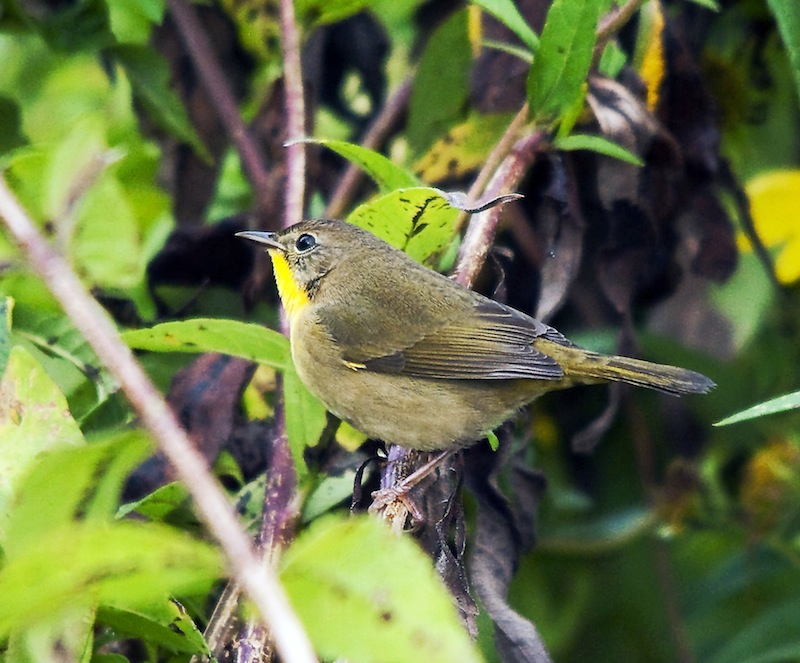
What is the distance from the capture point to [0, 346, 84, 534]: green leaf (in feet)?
5.89

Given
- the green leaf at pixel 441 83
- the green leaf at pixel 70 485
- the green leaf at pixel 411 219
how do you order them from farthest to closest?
the green leaf at pixel 441 83 → the green leaf at pixel 411 219 → the green leaf at pixel 70 485

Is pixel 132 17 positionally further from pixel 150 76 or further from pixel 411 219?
pixel 411 219

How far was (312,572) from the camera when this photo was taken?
1203 millimetres

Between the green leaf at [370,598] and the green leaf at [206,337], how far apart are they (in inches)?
37.8

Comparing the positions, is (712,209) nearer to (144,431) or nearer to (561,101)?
(561,101)

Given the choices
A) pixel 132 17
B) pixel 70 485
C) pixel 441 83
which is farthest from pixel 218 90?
A: pixel 70 485

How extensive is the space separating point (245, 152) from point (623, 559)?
→ 1875 millimetres

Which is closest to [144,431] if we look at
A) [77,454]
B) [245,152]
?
[77,454]

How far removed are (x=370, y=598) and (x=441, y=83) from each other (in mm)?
2238

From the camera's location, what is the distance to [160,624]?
67.1 inches

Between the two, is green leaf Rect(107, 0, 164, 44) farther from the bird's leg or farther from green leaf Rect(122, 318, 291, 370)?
the bird's leg

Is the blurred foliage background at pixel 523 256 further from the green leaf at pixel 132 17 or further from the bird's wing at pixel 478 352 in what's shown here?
the bird's wing at pixel 478 352

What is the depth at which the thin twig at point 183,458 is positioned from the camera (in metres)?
0.96

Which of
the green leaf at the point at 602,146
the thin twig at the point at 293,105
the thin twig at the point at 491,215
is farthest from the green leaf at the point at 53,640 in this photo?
the green leaf at the point at 602,146
